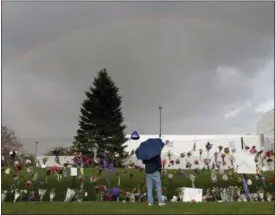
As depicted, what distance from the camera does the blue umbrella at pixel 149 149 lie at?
11.5 metres

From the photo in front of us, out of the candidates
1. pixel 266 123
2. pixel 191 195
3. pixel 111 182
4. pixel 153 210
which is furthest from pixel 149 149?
pixel 266 123

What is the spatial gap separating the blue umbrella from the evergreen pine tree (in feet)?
110

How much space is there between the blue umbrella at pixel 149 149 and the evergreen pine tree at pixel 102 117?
33547 mm

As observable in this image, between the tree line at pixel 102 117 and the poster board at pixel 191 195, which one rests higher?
the tree line at pixel 102 117

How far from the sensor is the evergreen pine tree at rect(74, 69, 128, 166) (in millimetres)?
46812

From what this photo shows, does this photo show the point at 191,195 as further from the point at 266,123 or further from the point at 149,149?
the point at 266,123

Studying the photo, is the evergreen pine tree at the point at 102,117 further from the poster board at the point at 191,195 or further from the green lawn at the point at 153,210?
the green lawn at the point at 153,210

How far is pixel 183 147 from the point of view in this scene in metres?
39.0

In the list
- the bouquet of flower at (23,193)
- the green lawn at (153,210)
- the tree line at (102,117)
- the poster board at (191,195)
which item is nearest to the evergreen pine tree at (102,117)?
the tree line at (102,117)

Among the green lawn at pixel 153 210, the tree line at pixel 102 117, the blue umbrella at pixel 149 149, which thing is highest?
the tree line at pixel 102 117

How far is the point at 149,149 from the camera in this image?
11586 millimetres

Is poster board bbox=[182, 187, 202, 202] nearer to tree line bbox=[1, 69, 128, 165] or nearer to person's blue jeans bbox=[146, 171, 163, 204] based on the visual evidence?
person's blue jeans bbox=[146, 171, 163, 204]

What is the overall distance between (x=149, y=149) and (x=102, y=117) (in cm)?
3758

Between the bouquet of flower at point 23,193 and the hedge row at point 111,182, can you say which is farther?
the hedge row at point 111,182
